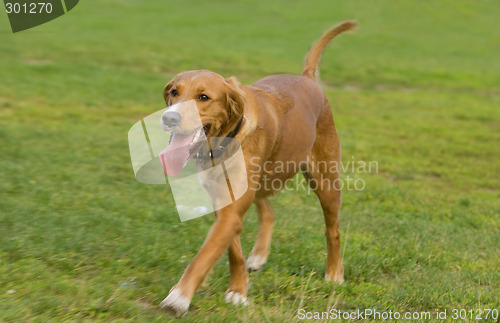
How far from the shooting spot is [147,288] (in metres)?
4.42

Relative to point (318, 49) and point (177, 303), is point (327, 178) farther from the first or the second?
point (177, 303)

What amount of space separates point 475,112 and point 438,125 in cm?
214

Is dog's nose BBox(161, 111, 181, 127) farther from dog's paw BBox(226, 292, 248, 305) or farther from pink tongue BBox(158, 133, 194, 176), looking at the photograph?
dog's paw BBox(226, 292, 248, 305)

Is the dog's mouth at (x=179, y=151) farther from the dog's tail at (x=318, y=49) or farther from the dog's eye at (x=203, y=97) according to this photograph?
the dog's tail at (x=318, y=49)

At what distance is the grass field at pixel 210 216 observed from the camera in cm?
455

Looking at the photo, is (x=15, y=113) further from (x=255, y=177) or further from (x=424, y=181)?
(x=255, y=177)

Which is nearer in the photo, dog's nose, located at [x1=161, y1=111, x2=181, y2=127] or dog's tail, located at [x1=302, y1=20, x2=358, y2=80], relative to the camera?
dog's nose, located at [x1=161, y1=111, x2=181, y2=127]

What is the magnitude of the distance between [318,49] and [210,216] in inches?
81.5

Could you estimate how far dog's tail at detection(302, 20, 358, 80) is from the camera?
19.7 feet

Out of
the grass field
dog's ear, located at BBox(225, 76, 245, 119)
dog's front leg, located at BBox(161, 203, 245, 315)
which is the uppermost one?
dog's ear, located at BBox(225, 76, 245, 119)

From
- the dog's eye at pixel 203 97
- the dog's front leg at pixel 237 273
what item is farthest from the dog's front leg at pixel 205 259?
the dog's eye at pixel 203 97

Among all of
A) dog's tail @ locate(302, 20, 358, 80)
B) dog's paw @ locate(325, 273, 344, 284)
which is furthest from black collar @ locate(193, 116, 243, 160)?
dog's tail @ locate(302, 20, 358, 80)

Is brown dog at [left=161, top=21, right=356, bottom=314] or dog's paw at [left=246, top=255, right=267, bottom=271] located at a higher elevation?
brown dog at [left=161, top=21, right=356, bottom=314]

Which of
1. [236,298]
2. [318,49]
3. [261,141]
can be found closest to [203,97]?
[261,141]
